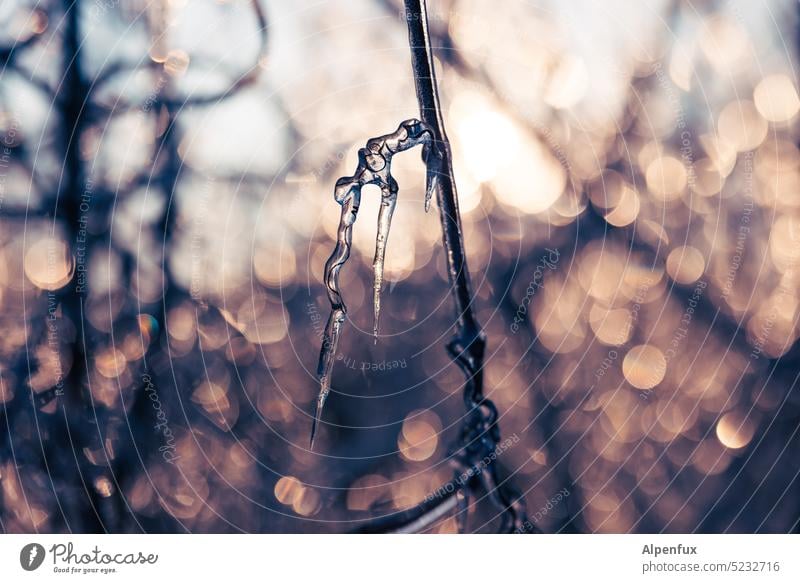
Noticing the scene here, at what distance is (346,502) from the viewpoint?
787 mm

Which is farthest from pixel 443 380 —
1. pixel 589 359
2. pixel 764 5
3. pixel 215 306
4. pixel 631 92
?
pixel 764 5

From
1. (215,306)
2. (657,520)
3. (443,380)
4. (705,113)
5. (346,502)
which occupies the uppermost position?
(705,113)

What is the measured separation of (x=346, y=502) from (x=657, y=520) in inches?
17.4
